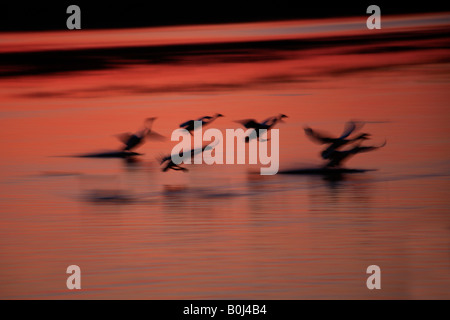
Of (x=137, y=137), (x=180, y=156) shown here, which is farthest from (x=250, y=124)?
(x=137, y=137)

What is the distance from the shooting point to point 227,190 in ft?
12.2

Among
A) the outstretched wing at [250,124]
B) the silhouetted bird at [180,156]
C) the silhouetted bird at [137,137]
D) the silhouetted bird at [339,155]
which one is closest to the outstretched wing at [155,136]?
the silhouetted bird at [137,137]

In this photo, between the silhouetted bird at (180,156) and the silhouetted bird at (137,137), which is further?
the silhouetted bird at (137,137)

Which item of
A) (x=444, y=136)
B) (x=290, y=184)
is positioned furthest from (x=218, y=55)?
(x=290, y=184)

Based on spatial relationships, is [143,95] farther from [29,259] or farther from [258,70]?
[29,259]

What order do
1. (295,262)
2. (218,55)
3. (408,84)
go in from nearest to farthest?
1. (295,262)
2. (408,84)
3. (218,55)

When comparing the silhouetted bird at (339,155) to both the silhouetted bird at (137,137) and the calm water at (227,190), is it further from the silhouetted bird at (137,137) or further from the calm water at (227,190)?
the silhouetted bird at (137,137)

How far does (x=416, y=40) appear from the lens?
766 cm

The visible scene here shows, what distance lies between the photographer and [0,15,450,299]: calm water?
9.23 feet

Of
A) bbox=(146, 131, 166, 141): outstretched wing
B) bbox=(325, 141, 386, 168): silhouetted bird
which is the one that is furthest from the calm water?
bbox=(325, 141, 386, 168): silhouetted bird

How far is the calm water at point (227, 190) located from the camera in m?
2.81

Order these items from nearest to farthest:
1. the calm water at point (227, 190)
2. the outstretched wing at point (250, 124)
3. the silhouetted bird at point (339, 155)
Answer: the calm water at point (227, 190), the silhouetted bird at point (339, 155), the outstretched wing at point (250, 124)

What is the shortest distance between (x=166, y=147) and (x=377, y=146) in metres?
1.25

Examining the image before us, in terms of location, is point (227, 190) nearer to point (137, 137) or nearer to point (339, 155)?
point (339, 155)
